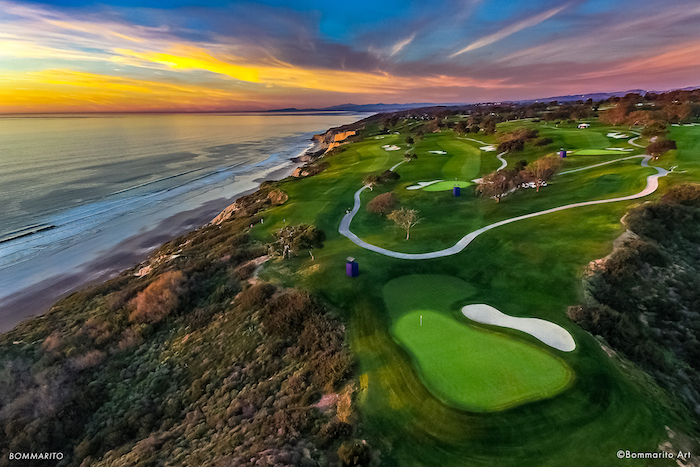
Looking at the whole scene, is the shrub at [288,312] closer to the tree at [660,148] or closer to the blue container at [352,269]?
the blue container at [352,269]

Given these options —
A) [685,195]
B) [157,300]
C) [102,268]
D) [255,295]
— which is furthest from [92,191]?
[685,195]

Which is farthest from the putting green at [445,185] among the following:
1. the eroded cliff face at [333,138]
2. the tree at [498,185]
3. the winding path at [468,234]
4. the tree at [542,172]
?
the eroded cliff face at [333,138]

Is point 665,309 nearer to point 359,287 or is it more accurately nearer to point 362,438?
point 359,287

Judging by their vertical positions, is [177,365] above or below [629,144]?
below

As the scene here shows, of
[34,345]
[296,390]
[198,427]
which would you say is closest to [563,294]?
[296,390]

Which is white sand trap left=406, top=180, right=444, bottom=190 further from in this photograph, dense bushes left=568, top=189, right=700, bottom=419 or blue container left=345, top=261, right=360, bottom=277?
blue container left=345, top=261, right=360, bottom=277

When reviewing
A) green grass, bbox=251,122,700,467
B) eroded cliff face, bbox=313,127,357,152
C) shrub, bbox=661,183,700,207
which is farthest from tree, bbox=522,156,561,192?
eroded cliff face, bbox=313,127,357,152

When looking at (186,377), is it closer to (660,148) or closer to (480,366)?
(480,366)
